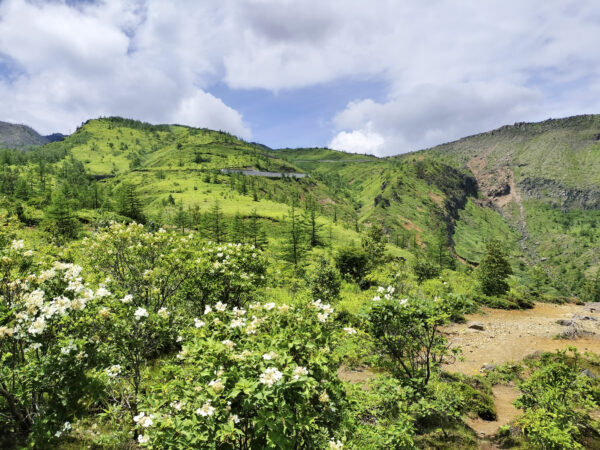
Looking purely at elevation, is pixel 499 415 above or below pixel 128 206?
below

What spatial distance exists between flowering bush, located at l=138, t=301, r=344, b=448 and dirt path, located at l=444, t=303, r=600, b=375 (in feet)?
49.3

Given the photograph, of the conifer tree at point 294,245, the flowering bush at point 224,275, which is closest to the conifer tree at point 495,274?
the conifer tree at point 294,245

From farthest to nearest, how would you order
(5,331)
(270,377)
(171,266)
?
(171,266) → (5,331) → (270,377)

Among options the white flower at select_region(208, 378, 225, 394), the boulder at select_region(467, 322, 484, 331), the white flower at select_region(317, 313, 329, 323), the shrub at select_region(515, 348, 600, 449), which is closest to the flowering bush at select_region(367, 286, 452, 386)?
the shrub at select_region(515, 348, 600, 449)

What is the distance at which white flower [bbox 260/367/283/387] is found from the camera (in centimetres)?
325

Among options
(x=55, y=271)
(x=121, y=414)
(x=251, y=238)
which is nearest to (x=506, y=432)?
(x=121, y=414)

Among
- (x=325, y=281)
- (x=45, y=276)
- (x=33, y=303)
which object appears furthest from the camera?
Result: (x=325, y=281)

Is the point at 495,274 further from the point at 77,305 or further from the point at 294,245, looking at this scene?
the point at 77,305

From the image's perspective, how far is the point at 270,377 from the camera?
3.32 meters

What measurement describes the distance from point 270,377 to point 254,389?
330mm

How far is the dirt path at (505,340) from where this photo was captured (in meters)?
17.9

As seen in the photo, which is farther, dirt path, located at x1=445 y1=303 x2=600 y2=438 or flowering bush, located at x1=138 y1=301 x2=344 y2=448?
dirt path, located at x1=445 y1=303 x2=600 y2=438

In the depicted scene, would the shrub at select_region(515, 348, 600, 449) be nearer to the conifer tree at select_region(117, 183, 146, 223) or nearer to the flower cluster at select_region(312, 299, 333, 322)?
the flower cluster at select_region(312, 299, 333, 322)

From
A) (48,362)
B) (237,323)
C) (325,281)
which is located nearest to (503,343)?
(325,281)
